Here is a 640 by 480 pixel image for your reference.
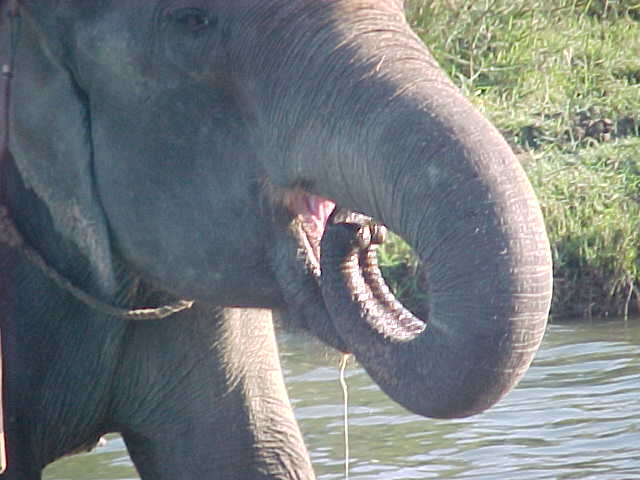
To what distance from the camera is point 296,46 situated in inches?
115

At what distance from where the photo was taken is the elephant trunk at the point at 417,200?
2557 millimetres

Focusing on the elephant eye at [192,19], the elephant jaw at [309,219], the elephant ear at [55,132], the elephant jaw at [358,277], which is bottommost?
the elephant jaw at [358,277]

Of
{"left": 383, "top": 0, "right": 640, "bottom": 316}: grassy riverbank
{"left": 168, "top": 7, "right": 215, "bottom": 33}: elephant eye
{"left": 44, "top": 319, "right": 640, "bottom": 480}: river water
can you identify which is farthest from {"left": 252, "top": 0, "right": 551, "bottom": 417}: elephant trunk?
{"left": 383, "top": 0, "right": 640, "bottom": 316}: grassy riverbank

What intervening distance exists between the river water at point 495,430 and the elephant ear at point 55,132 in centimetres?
152

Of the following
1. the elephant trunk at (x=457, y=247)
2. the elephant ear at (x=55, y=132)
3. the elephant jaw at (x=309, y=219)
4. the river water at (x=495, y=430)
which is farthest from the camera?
the river water at (x=495, y=430)

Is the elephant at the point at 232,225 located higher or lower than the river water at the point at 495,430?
higher

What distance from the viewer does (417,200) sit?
2.66 meters

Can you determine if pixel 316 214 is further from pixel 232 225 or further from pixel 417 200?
pixel 417 200

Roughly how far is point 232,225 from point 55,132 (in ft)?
1.34

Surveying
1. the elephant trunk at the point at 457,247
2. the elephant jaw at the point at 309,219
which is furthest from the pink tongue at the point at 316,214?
the elephant trunk at the point at 457,247

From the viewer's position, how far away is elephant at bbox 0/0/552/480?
2.61 metres

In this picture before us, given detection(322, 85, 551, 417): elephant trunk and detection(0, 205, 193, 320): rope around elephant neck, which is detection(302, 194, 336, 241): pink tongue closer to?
detection(322, 85, 551, 417): elephant trunk

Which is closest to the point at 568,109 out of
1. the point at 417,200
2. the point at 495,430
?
the point at 495,430

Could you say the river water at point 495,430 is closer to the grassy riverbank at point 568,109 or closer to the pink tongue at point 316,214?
the grassy riverbank at point 568,109
